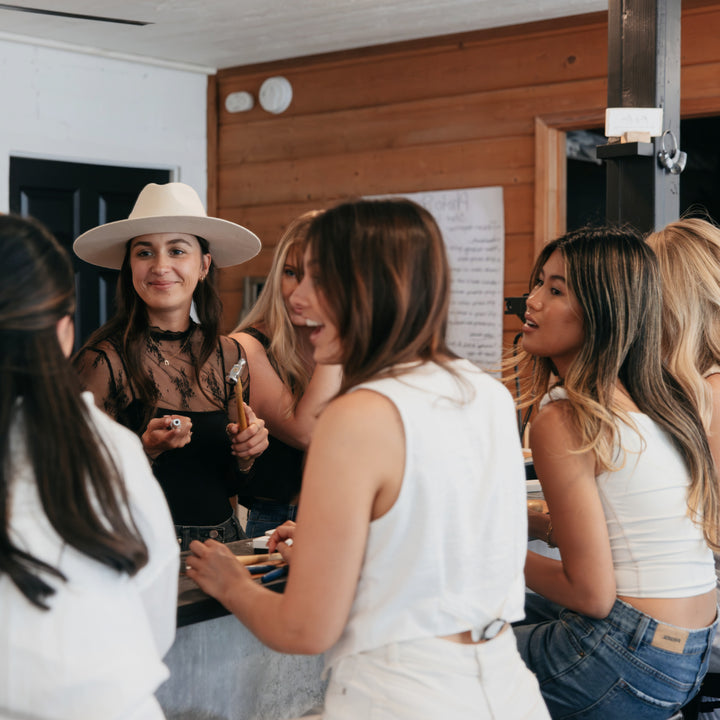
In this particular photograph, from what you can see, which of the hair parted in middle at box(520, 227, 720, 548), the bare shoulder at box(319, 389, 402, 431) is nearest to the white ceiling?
the hair parted in middle at box(520, 227, 720, 548)

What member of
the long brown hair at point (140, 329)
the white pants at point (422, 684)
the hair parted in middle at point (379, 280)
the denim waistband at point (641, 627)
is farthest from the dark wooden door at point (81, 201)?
the white pants at point (422, 684)

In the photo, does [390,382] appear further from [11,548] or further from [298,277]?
[298,277]

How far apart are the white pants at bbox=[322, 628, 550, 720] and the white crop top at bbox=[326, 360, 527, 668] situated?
21 mm

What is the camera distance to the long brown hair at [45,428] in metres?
1.08

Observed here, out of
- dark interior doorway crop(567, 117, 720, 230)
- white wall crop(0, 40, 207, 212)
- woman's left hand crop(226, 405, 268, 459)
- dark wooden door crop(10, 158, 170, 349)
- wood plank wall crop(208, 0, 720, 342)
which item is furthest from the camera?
dark interior doorway crop(567, 117, 720, 230)

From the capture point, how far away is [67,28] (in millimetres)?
4609

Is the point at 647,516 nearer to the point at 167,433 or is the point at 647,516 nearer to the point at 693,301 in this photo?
the point at 693,301

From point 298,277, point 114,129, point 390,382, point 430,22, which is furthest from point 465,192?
point 390,382

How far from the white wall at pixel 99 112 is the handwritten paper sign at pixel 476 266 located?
5.22 ft

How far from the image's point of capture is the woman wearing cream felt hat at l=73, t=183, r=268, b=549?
7.60ft

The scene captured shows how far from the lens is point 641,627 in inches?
66.5

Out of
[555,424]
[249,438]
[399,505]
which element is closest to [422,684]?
[399,505]

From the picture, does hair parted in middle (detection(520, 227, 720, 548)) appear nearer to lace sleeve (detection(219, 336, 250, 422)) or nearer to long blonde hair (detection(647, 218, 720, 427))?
long blonde hair (detection(647, 218, 720, 427))

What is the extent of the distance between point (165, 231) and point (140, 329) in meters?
0.27
